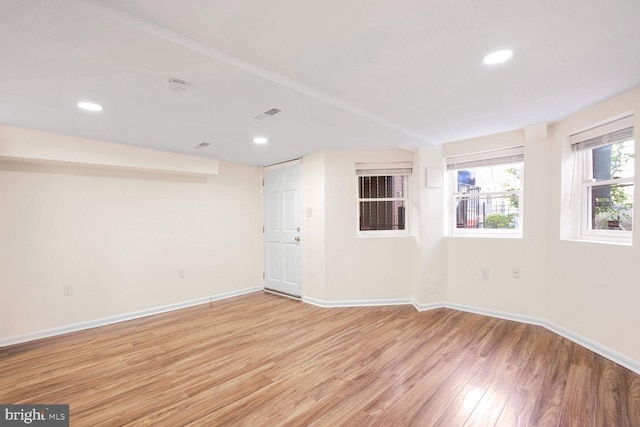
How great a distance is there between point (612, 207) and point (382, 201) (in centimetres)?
238

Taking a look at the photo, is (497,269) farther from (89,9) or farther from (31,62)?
(31,62)

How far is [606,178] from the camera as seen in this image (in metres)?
2.65

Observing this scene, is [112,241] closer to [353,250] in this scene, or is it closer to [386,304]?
[353,250]

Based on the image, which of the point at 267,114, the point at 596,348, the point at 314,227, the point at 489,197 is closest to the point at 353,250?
the point at 314,227

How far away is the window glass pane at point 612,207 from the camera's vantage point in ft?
8.08

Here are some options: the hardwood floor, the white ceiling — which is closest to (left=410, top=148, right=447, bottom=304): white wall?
the hardwood floor

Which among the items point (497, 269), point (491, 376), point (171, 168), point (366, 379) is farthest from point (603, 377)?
point (171, 168)

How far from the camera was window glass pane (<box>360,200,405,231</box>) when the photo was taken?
13.5 ft

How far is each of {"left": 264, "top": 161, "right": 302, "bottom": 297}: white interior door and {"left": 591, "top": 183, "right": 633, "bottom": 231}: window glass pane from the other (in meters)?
3.48

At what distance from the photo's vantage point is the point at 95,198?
3.40 meters

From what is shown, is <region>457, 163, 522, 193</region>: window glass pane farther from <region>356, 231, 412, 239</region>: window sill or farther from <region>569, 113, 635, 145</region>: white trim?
<region>356, 231, 412, 239</region>: window sill

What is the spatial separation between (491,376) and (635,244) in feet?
5.23

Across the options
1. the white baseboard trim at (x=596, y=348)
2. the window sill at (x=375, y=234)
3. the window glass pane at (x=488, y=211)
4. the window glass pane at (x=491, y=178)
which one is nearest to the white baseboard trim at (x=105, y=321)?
the window sill at (x=375, y=234)
